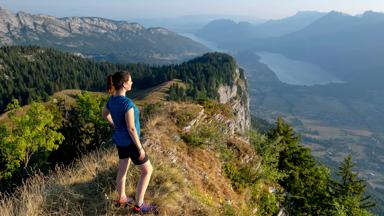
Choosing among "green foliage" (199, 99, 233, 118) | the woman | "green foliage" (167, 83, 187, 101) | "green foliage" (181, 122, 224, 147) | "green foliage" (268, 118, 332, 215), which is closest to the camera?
the woman

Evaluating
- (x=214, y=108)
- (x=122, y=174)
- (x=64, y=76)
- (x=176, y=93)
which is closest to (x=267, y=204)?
(x=214, y=108)

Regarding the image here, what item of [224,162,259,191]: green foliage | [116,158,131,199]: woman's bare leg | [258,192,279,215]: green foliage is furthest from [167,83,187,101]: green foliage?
[116,158,131,199]: woman's bare leg

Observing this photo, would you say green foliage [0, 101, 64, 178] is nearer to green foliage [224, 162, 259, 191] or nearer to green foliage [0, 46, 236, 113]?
green foliage [224, 162, 259, 191]

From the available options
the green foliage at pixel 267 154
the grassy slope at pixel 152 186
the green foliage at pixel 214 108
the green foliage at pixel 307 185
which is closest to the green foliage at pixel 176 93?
the green foliage at pixel 307 185

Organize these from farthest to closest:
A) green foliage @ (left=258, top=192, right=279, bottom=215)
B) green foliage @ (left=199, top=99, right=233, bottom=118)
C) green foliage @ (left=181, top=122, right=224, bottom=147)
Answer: green foliage @ (left=199, top=99, right=233, bottom=118) → green foliage @ (left=258, top=192, right=279, bottom=215) → green foliage @ (left=181, top=122, right=224, bottom=147)

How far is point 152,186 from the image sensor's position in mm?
9008

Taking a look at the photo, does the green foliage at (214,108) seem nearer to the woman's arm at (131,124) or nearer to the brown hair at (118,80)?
the brown hair at (118,80)

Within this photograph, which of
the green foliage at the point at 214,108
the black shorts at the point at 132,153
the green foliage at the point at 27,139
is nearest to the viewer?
the black shorts at the point at 132,153

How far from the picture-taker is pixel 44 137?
125ft

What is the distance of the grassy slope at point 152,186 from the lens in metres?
7.91

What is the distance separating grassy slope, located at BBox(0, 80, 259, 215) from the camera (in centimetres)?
791

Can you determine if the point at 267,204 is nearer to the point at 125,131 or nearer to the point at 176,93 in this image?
the point at 125,131

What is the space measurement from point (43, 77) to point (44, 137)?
132106 mm

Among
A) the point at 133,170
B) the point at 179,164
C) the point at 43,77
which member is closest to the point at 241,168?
the point at 179,164
